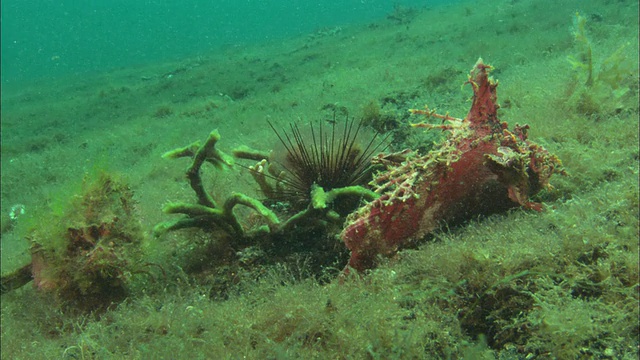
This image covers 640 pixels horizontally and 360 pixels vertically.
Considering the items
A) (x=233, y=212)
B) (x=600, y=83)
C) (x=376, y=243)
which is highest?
(x=600, y=83)

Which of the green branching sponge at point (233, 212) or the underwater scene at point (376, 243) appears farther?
the green branching sponge at point (233, 212)

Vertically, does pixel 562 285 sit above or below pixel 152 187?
below

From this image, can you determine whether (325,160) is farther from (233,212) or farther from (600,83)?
(600,83)

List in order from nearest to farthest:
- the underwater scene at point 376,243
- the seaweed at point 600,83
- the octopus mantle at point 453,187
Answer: the underwater scene at point 376,243
the octopus mantle at point 453,187
the seaweed at point 600,83

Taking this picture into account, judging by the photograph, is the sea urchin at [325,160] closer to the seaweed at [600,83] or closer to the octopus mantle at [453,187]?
the octopus mantle at [453,187]

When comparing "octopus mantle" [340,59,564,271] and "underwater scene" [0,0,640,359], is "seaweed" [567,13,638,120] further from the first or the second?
"octopus mantle" [340,59,564,271]

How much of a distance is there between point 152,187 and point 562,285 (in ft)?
21.8

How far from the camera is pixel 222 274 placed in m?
3.97

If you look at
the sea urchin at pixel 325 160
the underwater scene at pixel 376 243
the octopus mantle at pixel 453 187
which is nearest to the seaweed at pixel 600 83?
the underwater scene at pixel 376 243

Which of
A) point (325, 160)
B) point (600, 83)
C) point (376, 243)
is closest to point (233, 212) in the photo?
point (325, 160)

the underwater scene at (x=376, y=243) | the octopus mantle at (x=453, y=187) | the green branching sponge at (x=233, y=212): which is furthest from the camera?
the green branching sponge at (x=233, y=212)

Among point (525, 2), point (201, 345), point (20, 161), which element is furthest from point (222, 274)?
point (525, 2)

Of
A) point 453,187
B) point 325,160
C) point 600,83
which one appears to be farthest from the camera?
point 600,83

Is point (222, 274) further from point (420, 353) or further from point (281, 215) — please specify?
point (420, 353)
